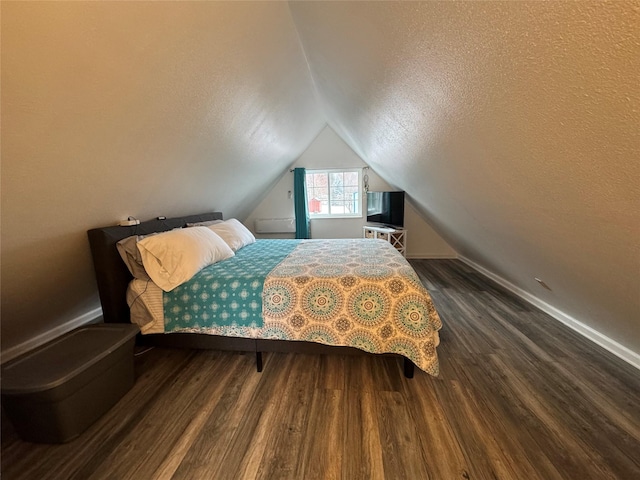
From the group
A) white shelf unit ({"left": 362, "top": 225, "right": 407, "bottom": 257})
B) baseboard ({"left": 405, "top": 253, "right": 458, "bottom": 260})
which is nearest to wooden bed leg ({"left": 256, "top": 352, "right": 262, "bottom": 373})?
white shelf unit ({"left": 362, "top": 225, "right": 407, "bottom": 257})

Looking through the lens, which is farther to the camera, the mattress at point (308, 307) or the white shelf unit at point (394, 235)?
the white shelf unit at point (394, 235)

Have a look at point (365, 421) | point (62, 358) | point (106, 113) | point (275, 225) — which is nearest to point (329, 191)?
point (275, 225)

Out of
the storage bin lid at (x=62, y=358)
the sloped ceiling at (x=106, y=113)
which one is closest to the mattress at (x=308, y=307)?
the storage bin lid at (x=62, y=358)

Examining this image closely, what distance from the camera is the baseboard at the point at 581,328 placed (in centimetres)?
195

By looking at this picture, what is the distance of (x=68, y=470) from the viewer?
1279mm

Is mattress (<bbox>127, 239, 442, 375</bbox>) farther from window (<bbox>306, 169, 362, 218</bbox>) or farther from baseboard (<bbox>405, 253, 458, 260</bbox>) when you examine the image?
window (<bbox>306, 169, 362, 218</bbox>)

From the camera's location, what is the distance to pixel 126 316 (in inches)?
80.4

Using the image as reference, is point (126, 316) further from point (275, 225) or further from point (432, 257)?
point (432, 257)

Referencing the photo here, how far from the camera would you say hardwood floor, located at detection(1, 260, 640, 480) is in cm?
126

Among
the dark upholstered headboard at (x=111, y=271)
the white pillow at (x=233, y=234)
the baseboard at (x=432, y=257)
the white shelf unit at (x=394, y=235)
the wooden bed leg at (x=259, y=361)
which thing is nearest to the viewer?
the dark upholstered headboard at (x=111, y=271)

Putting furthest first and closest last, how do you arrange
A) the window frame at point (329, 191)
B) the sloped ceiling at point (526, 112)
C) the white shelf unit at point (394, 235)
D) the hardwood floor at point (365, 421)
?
the window frame at point (329, 191) → the white shelf unit at point (394, 235) → the hardwood floor at point (365, 421) → the sloped ceiling at point (526, 112)

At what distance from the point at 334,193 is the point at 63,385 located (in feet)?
15.4

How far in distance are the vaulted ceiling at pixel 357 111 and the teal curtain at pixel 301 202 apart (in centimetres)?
251

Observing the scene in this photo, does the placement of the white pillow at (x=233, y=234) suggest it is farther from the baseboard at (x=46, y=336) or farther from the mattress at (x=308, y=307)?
the baseboard at (x=46, y=336)
